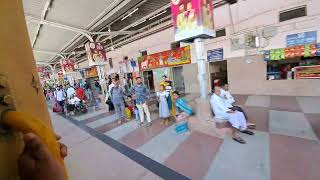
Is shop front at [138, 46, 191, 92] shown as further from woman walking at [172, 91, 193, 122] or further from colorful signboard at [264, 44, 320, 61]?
woman walking at [172, 91, 193, 122]

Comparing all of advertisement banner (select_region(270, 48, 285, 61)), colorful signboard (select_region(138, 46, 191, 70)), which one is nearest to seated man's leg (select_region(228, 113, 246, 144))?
advertisement banner (select_region(270, 48, 285, 61))

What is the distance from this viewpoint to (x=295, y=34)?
7.04 m

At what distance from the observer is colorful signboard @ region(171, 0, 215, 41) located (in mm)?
4254

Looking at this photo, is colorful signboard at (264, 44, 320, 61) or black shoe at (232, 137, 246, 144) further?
colorful signboard at (264, 44, 320, 61)

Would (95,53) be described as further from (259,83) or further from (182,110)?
(259,83)

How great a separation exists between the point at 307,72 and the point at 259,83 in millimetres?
1813

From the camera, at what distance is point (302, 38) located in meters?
6.89

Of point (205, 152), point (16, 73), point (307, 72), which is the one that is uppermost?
point (16, 73)

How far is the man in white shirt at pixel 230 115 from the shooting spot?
4.09 meters

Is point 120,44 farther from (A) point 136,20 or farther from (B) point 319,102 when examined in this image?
(B) point 319,102

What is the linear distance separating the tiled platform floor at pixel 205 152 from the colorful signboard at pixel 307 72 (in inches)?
67.8

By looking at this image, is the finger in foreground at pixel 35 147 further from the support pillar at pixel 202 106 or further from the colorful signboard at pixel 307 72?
the colorful signboard at pixel 307 72

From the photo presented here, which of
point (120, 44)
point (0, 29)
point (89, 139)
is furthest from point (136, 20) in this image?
point (0, 29)

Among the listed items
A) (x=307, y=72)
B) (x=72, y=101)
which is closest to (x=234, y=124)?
(x=307, y=72)
